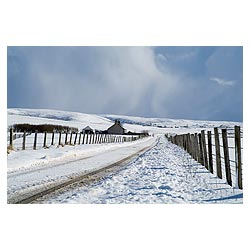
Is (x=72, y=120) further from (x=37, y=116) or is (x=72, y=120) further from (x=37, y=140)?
(x=37, y=116)

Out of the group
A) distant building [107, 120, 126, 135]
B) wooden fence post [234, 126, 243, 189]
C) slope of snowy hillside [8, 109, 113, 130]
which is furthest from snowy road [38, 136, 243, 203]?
distant building [107, 120, 126, 135]

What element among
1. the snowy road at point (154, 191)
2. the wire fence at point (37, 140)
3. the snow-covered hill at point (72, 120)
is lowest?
the snowy road at point (154, 191)

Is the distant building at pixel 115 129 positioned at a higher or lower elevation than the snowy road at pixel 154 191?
higher

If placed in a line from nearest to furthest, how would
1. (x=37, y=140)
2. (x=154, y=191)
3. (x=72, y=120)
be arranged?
1. (x=154, y=191)
2. (x=37, y=140)
3. (x=72, y=120)

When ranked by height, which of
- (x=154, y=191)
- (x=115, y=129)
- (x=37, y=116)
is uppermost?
(x=37, y=116)

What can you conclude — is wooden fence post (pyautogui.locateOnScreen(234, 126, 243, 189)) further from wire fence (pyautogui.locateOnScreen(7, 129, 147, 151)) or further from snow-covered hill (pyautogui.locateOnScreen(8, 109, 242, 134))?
wire fence (pyautogui.locateOnScreen(7, 129, 147, 151))

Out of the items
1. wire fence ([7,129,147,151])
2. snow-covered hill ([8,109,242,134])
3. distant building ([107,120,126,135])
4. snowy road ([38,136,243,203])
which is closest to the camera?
snowy road ([38,136,243,203])

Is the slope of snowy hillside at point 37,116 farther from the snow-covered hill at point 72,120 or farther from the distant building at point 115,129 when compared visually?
the distant building at point 115,129

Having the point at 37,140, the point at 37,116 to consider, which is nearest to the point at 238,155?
the point at 37,116

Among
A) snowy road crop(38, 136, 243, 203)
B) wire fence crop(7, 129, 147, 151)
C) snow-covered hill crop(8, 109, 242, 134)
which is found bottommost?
snowy road crop(38, 136, 243, 203)

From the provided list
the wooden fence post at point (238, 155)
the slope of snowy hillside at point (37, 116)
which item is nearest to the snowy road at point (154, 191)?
the wooden fence post at point (238, 155)

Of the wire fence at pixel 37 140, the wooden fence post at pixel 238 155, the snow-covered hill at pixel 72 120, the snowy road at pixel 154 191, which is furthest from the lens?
the wire fence at pixel 37 140
